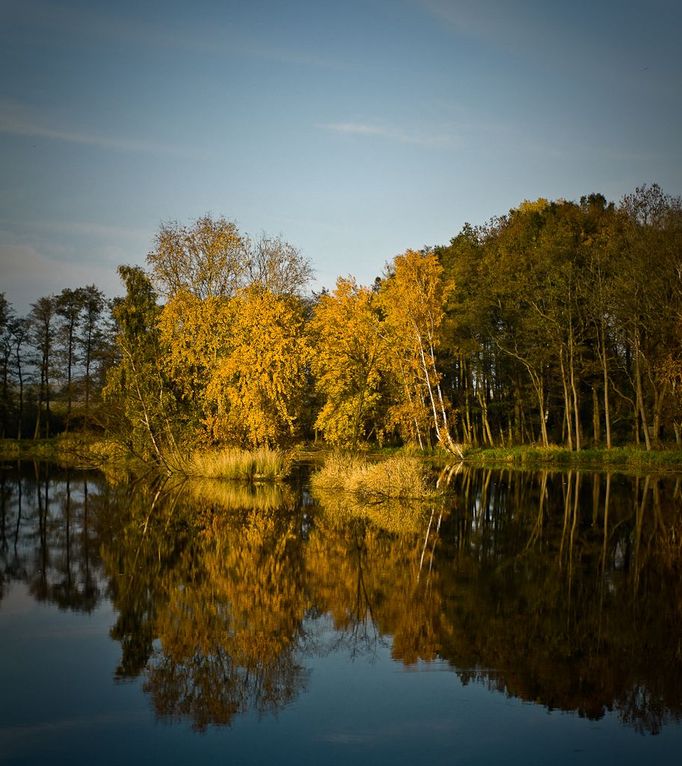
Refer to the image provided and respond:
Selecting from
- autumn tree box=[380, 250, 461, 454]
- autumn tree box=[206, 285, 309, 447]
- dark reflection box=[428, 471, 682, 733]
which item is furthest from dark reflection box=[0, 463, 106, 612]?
autumn tree box=[380, 250, 461, 454]

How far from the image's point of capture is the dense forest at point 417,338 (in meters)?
38.5

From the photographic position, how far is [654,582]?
1526 centimetres

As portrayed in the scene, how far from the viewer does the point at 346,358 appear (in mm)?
45656

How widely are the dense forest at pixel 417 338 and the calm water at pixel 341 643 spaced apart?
56.1ft

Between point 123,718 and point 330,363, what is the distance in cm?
3641

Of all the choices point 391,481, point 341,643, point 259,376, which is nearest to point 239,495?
point 391,481

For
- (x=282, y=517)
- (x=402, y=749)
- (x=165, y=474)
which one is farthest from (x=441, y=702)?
(x=165, y=474)

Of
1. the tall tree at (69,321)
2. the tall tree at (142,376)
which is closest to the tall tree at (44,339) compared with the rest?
the tall tree at (69,321)

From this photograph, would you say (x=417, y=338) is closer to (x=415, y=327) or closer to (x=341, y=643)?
(x=415, y=327)

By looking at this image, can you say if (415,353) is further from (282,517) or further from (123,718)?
(123,718)

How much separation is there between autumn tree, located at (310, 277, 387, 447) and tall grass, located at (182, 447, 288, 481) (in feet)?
27.6

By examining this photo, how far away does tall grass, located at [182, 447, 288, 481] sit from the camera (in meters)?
36.4

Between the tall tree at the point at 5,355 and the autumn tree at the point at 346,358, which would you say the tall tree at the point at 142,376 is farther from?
the tall tree at the point at 5,355

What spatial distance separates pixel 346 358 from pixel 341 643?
34713mm
